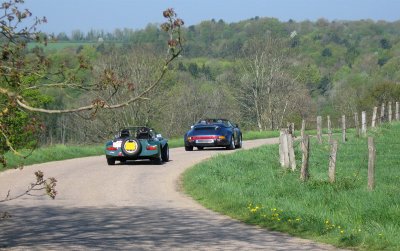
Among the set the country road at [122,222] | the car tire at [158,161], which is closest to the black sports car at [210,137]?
the car tire at [158,161]

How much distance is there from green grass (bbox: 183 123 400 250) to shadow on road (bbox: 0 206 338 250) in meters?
0.56

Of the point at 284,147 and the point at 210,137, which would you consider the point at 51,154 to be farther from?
the point at 284,147

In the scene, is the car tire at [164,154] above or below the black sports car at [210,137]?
below

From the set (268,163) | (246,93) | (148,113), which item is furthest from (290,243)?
(246,93)

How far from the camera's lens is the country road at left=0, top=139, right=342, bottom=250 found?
Result: 10852mm

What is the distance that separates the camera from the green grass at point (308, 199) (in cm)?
1134

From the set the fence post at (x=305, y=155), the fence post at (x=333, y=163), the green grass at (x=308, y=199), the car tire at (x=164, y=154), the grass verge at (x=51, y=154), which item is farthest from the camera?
the grass verge at (x=51, y=154)

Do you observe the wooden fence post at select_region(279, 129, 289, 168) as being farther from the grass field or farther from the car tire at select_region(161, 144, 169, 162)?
the grass field

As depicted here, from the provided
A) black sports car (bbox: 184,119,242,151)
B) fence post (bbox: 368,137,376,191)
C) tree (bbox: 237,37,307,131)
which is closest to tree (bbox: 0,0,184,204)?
fence post (bbox: 368,137,376,191)

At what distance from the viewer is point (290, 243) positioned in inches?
425

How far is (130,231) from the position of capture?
1216 cm

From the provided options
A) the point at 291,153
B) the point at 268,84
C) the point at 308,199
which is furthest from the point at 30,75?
the point at 268,84

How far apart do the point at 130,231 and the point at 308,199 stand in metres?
4.29

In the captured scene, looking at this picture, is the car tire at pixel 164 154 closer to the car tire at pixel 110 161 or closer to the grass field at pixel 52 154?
the car tire at pixel 110 161
